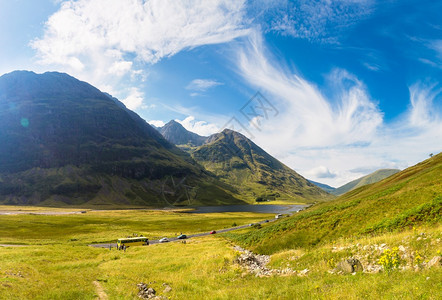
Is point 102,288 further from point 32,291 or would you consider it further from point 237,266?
point 237,266

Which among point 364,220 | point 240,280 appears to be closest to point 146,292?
point 240,280

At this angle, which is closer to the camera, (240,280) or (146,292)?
(146,292)

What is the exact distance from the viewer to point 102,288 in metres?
24.8

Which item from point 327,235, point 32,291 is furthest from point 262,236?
point 32,291

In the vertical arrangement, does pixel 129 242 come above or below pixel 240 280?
below

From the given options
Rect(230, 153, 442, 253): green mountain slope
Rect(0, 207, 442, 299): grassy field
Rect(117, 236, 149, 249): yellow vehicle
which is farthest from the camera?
Rect(117, 236, 149, 249): yellow vehicle

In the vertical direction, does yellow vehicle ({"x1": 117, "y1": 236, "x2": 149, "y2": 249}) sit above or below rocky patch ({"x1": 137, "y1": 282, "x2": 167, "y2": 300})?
below

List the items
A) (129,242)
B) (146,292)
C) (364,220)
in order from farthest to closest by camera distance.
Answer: (129,242)
(364,220)
(146,292)

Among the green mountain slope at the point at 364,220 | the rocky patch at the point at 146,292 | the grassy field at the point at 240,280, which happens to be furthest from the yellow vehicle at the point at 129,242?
the rocky patch at the point at 146,292

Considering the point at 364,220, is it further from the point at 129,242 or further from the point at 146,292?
the point at 129,242

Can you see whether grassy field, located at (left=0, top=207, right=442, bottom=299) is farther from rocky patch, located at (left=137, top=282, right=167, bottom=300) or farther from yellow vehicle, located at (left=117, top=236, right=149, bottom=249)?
yellow vehicle, located at (left=117, top=236, right=149, bottom=249)

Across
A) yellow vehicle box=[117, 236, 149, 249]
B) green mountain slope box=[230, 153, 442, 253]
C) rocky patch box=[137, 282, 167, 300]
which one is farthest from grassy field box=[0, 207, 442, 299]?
yellow vehicle box=[117, 236, 149, 249]

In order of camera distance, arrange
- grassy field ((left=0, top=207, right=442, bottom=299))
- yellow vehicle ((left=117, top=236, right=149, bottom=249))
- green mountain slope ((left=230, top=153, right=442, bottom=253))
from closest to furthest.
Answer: grassy field ((left=0, top=207, right=442, bottom=299)), green mountain slope ((left=230, top=153, right=442, bottom=253)), yellow vehicle ((left=117, top=236, right=149, bottom=249))

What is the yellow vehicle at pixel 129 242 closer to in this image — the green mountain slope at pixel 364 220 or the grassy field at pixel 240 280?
the grassy field at pixel 240 280
